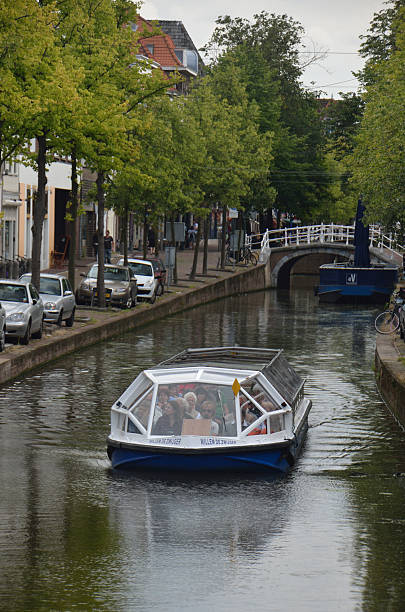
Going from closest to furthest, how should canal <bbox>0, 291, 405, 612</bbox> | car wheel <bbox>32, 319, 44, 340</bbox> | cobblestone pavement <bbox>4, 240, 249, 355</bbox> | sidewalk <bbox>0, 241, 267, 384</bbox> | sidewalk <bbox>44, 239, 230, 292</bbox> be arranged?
canal <bbox>0, 291, 405, 612</bbox> → sidewalk <bbox>0, 241, 267, 384</bbox> → car wheel <bbox>32, 319, 44, 340</bbox> → cobblestone pavement <bbox>4, 240, 249, 355</bbox> → sidewalk <bbox>44, 239, 230, 292</bbox>

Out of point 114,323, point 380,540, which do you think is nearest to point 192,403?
point 380,540

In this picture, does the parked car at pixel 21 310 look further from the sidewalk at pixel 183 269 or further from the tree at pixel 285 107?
the tree at pixel 285 107

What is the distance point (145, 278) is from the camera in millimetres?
46688

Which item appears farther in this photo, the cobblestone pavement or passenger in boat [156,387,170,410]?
the cobblestone pavement

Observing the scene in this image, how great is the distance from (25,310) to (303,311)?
2867 cm

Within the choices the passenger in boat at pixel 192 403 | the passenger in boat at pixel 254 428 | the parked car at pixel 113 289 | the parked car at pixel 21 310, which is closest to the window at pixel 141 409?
the passenger in boat at pixel 192 403

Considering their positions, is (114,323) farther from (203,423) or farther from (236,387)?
(203,423)

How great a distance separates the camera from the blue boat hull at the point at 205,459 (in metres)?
15.0

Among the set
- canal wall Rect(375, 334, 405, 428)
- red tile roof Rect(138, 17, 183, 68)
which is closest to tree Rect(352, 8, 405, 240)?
canal wall Rect(375, 334, 405, 428)

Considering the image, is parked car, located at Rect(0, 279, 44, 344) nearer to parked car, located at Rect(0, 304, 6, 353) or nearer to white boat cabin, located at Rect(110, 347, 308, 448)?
parked car, located at Rect(0, 304, 6, 353)

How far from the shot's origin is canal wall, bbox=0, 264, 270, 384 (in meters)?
25.7

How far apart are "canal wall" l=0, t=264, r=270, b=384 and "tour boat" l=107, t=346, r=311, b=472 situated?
8491mm

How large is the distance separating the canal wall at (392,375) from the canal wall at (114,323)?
7.43 meters

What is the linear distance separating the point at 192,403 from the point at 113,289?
26.2m
